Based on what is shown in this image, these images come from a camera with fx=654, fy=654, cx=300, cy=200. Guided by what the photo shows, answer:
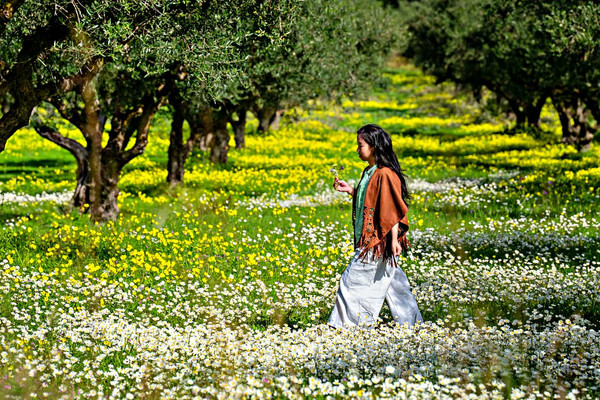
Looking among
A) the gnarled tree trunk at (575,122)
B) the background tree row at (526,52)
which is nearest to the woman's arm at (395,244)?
the background tree row at (526,52)

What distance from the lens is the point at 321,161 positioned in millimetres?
29359

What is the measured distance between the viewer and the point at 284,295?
991 centimetres

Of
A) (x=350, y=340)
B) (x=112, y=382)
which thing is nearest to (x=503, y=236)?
(x=350, y=340)

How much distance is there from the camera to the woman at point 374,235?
8156mm

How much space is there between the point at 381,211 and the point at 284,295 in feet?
8.21

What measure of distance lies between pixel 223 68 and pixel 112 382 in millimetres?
6431

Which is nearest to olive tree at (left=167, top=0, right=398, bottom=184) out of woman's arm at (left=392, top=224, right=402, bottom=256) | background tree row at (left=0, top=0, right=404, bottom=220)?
background tree row at (left=0, top=0, right=404, bottom=220)

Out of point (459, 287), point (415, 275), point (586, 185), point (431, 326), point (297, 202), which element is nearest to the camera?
point (431, 326)

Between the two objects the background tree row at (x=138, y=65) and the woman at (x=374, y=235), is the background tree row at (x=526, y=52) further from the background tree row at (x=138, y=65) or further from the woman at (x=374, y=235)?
the woman at (x=374, y=235)

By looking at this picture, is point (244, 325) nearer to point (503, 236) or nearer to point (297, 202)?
point (503, 236)

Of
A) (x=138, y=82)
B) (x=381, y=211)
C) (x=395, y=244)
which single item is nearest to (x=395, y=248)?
(x=395, y=244)

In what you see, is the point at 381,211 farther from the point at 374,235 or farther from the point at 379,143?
the point at 379,143

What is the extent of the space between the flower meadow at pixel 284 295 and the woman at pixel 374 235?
1.11 ft

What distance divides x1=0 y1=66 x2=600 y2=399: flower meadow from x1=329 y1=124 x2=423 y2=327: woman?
339 millimetres
